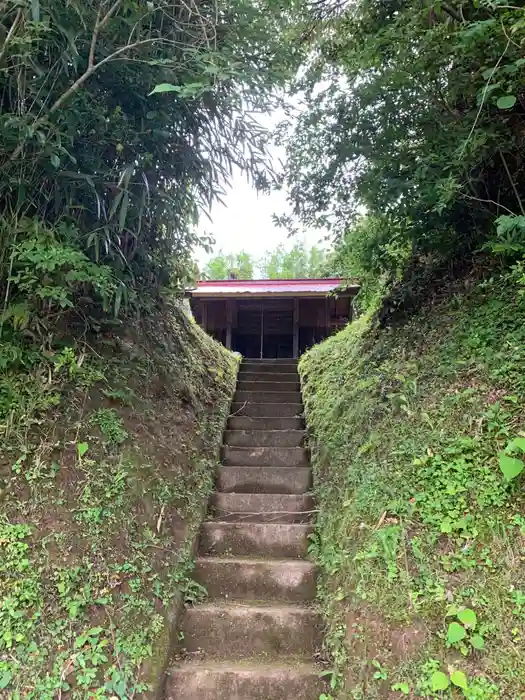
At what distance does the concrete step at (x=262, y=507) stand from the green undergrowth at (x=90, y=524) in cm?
19

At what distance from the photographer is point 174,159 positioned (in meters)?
3.16

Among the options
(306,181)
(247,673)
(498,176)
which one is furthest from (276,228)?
(247,673)

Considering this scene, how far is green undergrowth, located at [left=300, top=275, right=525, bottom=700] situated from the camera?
6.20 ft

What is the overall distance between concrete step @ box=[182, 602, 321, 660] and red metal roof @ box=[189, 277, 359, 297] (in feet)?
21.2

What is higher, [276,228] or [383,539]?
[276,228]

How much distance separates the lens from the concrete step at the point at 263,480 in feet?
13.1

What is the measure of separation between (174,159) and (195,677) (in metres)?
3.20

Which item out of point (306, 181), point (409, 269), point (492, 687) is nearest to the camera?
point (492, 687)

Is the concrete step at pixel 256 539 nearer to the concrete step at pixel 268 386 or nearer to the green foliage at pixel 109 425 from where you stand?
the green foliage at pixel 109 425

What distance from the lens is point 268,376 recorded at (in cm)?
696

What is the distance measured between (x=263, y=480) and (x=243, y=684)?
5.80 feet

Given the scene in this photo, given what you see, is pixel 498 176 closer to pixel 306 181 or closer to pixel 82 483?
pixel 306 181

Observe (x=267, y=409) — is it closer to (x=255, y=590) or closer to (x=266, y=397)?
(x=266, y=397)

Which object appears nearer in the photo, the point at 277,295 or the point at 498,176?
the point at 498,176
